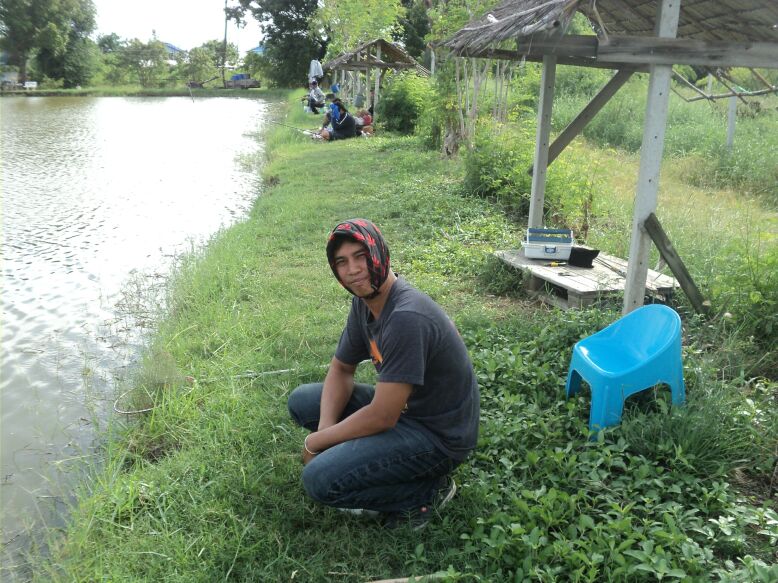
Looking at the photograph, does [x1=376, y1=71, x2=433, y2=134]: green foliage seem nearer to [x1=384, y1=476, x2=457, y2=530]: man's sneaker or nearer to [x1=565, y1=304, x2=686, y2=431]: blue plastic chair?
[x1=565, y1=304, x2=686, y2=431]: blue plastic chair

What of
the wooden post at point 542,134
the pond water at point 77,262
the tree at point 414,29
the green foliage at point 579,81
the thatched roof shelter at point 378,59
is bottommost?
the pond water at point 77,262

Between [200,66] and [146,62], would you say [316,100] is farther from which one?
[146,62]

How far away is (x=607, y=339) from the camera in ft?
11.3

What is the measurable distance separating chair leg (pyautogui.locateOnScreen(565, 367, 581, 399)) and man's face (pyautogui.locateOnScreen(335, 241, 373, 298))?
148 centimetres

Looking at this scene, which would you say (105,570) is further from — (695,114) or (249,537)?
(695,114)

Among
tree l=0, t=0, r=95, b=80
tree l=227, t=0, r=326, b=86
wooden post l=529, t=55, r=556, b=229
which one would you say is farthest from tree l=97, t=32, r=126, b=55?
wooden post l=529, t=55, r=556, b=229

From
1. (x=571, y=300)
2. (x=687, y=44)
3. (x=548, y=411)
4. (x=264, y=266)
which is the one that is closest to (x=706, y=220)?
(x=571, y=300)

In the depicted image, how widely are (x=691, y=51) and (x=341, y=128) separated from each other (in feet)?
45.2

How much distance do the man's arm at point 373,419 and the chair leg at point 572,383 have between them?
4.24 ft

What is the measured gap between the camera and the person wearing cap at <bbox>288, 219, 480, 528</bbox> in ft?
7.72

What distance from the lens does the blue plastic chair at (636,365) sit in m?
2.97

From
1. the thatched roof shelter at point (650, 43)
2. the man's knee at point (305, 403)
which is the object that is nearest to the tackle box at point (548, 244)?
the thatched roof shelter at point (650, 43)

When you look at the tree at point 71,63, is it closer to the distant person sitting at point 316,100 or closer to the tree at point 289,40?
the tree at point 289,40

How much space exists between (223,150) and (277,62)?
32.5 metres
